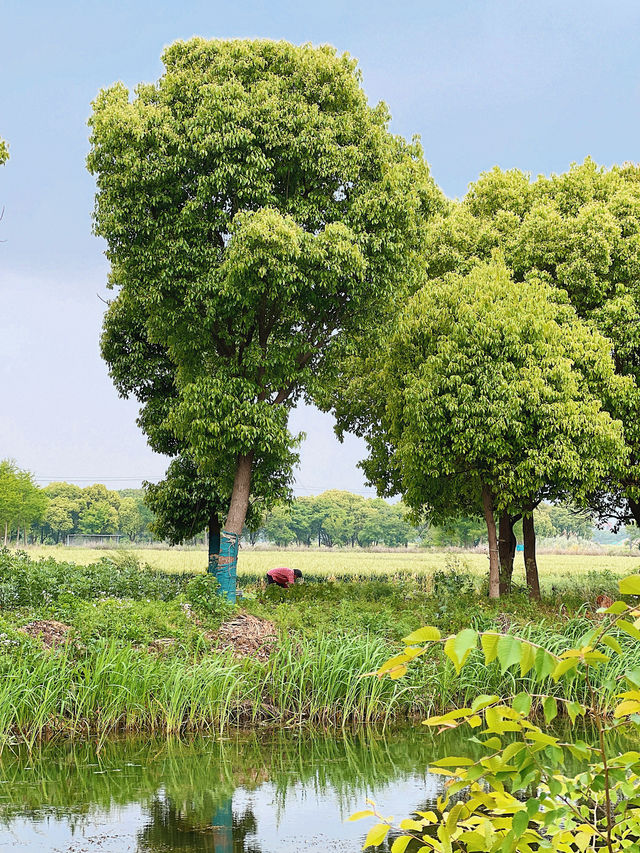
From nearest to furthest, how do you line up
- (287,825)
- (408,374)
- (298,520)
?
(287,825)
(408,374)
(298,520)

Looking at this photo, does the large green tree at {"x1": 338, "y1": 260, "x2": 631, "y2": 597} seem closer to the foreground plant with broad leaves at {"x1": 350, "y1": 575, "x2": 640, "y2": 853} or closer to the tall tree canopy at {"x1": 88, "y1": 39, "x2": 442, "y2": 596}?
the tall tree canopy at {"x1": 88, "y1": 39, "x2": 442, "y2": 596}

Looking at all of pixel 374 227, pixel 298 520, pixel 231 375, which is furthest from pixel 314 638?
pixel 298 520

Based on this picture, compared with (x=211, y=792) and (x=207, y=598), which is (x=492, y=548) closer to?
(x=207, y=598)

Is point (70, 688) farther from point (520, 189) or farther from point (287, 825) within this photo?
point (520, 189)

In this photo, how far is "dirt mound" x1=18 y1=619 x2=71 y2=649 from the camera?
1171 cm

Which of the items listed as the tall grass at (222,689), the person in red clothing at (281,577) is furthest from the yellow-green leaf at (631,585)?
→ the person in red clothing at (281,577)

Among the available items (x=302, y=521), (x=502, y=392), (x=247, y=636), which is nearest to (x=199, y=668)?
(x=247, y=636)

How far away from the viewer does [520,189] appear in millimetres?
23109

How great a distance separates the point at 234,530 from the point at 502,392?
6693mm

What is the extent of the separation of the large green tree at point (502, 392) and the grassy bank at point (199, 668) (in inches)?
153

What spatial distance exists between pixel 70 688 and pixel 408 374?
11.2 metres

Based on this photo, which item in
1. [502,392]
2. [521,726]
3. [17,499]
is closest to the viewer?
[521,726]

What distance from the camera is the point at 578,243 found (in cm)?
2066

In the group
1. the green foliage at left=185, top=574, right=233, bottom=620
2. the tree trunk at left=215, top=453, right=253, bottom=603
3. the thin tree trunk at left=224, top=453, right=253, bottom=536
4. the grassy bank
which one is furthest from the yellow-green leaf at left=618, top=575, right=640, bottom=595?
the thin tree trunk at left=224, top=453, right=253, bottom=536
